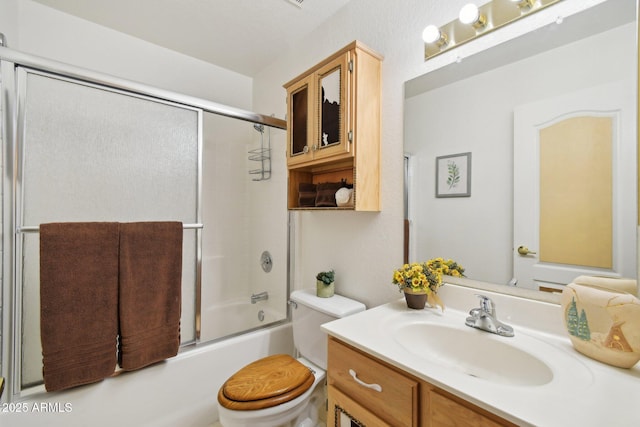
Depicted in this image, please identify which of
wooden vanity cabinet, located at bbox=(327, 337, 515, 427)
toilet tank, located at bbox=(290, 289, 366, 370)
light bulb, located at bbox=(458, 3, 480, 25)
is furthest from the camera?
toilet tank, located at bbox=(290, 289, 366, 370)

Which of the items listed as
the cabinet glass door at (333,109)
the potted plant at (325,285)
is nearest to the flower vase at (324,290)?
the potted plant at (325,285)

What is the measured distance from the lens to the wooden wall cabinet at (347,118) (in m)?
1.33

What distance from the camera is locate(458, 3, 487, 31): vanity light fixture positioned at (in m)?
1.07

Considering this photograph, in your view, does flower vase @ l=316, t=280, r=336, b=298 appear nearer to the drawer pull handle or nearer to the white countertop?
the white countertop

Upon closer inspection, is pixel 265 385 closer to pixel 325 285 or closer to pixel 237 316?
pixel 325 285

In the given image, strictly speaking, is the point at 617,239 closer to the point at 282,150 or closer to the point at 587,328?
the point at 587,328

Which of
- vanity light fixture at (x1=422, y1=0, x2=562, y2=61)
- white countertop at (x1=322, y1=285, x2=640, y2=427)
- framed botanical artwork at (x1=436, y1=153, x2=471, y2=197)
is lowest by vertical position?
white countertop at (x1=322, y1=285, x2=640, y2=427)

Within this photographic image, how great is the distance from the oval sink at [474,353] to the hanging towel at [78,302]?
127 cm

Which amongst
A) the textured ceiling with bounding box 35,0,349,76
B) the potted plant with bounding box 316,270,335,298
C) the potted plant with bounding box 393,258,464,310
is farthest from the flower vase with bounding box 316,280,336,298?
the textured ceiling with bounding box 35,0,349,76

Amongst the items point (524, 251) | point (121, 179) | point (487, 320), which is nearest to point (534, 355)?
point (487, 320)

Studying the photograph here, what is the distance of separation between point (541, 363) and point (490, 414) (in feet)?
1.03

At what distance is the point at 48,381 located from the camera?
3.76 feet

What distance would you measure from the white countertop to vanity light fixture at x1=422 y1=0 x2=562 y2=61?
103 cm

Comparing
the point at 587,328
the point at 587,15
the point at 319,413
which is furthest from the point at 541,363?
the point at 319,413
